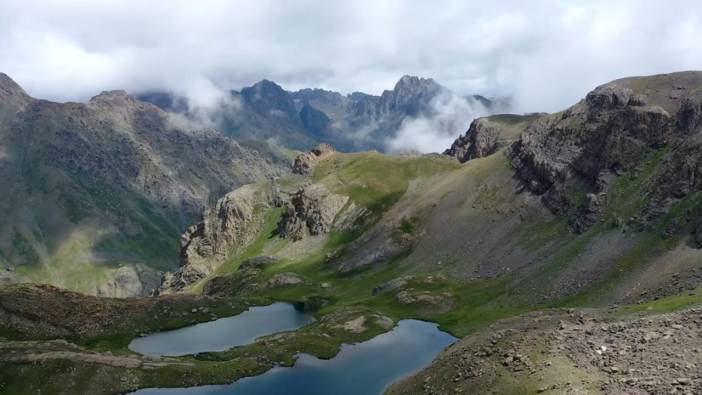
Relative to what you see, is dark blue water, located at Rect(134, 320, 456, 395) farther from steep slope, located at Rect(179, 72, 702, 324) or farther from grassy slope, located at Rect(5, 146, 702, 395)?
steep slope, located at Rect(179, 72, 702, 324)

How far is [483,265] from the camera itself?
171500 millimetres

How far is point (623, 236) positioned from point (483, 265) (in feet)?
141

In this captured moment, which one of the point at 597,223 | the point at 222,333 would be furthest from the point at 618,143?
the point at 222,333

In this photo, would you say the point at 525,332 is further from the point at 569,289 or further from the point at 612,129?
the point at 612,129

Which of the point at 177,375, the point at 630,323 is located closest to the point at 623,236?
the point at 630,323

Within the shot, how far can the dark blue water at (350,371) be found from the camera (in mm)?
93125

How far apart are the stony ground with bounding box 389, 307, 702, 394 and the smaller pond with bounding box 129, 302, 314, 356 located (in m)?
56.2

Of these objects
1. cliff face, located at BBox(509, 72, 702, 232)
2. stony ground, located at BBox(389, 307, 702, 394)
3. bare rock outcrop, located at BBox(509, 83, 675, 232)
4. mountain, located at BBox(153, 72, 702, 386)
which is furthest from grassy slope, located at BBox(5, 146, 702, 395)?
stony ground, located at BBox(389, 307, 702, 394)

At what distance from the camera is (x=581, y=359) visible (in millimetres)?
62719

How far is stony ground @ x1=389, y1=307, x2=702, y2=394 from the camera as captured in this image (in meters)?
55.0

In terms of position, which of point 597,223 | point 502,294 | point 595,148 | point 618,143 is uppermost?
point 595,148

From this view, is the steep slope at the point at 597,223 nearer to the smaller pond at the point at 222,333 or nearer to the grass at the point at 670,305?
the grass at the point at 670,305

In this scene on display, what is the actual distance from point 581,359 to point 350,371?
48.4 metres

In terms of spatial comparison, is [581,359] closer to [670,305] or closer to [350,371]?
[670,305]
